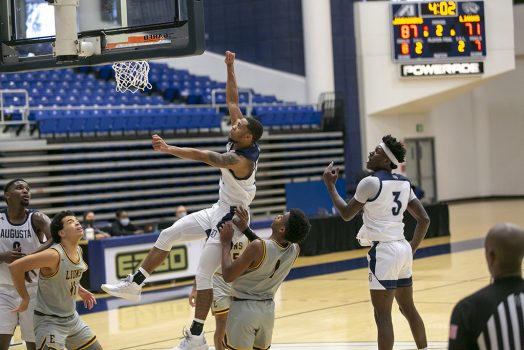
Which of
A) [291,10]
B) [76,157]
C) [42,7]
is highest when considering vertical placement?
[291,10]

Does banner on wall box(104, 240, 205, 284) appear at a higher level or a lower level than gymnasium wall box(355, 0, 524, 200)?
lower

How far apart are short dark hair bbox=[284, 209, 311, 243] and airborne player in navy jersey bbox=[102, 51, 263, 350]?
1041mm

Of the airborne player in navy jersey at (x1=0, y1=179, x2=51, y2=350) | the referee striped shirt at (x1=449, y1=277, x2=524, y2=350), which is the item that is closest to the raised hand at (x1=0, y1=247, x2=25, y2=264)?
the airborne player in navy jersey at (x1=0, y1=179, x2=51, y2=350)

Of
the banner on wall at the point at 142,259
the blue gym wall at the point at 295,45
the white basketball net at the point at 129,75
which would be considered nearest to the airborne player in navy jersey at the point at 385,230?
the white basketball net at the point at 129,75

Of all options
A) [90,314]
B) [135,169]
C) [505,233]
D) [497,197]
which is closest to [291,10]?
[135,169]

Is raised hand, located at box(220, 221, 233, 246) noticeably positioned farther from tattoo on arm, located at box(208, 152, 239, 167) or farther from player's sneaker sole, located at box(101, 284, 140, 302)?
player's sneaker sole, located at box(101, 284, 140, 302)

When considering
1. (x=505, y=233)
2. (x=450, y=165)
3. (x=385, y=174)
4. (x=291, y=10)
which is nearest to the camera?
(x=505, y=233)

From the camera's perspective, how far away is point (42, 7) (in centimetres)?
921

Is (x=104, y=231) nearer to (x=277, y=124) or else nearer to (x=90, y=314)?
(x=90, y=314)

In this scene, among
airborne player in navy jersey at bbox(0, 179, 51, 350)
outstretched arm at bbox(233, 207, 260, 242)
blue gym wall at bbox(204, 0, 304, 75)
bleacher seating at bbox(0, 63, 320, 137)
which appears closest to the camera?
outstretched arm at bbox(233, 207, 260, 242)

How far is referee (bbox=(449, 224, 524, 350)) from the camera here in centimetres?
358

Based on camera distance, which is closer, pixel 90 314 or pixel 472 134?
pixel 90 314

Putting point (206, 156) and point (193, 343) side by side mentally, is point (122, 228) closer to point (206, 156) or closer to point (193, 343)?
point (193, 343)

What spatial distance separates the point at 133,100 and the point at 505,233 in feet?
64.1
